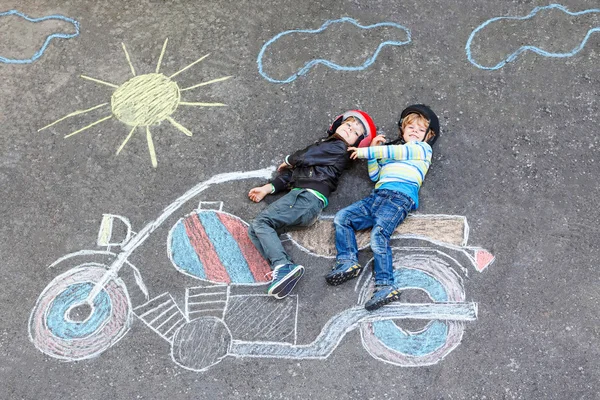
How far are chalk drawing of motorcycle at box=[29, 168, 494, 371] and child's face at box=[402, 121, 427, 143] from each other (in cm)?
63

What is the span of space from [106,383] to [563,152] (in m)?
3.85

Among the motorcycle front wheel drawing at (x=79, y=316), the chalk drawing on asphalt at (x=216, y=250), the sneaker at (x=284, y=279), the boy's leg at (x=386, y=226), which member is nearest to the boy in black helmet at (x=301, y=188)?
the sneaker at (x=284, y=279)

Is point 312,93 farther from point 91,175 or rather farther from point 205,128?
point 91,175

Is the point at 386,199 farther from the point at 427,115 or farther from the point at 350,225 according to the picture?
the point at 427,115

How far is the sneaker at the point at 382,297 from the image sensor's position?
12.3 feet

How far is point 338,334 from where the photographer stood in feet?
12.4

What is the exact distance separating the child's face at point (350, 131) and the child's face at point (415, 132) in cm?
34

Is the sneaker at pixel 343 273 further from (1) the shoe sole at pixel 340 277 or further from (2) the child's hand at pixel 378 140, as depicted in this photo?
(2) the child's hand at pixel 378 140

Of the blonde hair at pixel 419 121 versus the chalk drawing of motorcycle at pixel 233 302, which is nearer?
the chalk drawing of motorcycle at pixel 233 302

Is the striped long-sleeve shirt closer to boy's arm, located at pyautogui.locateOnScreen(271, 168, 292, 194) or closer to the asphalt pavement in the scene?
the asphalt pavement

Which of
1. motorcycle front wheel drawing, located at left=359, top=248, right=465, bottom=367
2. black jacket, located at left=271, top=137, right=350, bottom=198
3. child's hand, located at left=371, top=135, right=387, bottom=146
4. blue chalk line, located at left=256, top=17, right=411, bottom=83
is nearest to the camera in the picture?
motorcycle front wheel drawing, located at left=359, top=248, right=465, bottom=367

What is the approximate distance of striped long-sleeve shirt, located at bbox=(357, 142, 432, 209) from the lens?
13.3ft

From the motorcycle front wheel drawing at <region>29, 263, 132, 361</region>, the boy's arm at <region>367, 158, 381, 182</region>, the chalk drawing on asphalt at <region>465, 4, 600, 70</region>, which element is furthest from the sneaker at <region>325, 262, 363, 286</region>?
the chalk drawing on asphalt at <region>465, 4, 600, 70</region>

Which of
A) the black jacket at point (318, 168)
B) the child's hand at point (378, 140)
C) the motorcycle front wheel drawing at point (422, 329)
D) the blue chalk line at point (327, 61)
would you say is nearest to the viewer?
the motorcycle front wheel drawing at point (422, 329)
